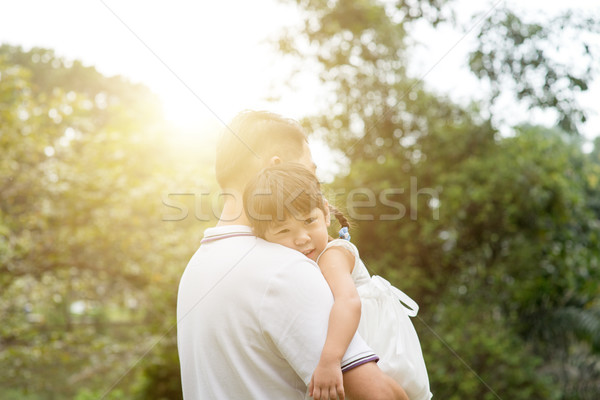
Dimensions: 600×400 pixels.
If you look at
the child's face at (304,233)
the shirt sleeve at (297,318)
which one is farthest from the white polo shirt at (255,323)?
the child's face at (304,233)

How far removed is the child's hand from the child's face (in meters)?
0.40

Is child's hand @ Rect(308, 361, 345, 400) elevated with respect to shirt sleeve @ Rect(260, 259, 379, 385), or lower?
lower

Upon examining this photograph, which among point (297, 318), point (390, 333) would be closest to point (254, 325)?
point (297, 318)

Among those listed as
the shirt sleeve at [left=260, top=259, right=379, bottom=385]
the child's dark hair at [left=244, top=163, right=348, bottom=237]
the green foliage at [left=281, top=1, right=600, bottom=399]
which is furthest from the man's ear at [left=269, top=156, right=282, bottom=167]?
the green foliage at [left=281, top=1, right=600, bottom=399]

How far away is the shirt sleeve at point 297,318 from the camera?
1212 millimetres

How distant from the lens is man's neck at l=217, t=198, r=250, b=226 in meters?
1.47

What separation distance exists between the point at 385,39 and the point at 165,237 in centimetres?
388

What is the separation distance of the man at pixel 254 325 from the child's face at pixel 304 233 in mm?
95

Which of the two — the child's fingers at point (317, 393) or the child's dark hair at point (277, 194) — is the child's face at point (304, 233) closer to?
the child's dark hair at point (277, 194)

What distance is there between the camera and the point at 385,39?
7.39m

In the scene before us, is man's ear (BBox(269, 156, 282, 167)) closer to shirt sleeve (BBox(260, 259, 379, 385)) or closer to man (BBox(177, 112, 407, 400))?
man (BBox(177, 112, 407, 400))

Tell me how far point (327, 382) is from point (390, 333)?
32 cm

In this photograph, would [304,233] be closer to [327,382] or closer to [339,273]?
[339,273]

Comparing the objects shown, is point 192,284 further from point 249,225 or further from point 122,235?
point 122,235
